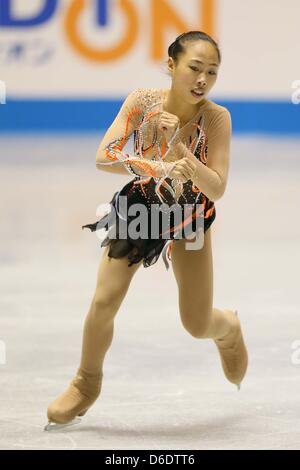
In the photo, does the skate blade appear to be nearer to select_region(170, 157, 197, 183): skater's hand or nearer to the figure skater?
the figure skater

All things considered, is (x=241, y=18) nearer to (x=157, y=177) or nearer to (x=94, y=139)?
(x=94, y=139)

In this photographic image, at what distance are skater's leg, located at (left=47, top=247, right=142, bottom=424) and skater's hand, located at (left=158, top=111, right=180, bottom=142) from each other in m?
0.42

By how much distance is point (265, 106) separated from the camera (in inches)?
383

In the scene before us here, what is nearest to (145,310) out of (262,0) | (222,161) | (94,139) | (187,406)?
(187,406)

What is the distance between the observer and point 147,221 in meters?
3.26

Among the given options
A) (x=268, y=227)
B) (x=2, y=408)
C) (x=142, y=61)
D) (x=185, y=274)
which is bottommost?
(x=2, y=408)

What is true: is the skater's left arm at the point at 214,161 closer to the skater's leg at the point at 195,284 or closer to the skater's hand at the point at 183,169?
the skater's hand at the point at 183,169

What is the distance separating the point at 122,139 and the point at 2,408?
0.97m

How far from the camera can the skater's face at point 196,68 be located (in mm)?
3061

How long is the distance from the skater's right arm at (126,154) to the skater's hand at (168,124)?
10cm

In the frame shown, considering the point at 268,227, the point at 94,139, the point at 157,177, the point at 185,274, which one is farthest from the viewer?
the point at 94,139

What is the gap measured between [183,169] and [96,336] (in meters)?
0.63

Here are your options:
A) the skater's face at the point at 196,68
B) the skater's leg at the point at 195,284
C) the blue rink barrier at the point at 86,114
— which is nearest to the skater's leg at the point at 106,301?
the skater's leg at the point at 195,284

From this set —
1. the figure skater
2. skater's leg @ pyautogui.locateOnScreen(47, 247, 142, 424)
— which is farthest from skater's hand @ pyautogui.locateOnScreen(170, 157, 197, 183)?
skater's leg @ pyautogui.locateOnScreen(47, 247, 142, 424)
